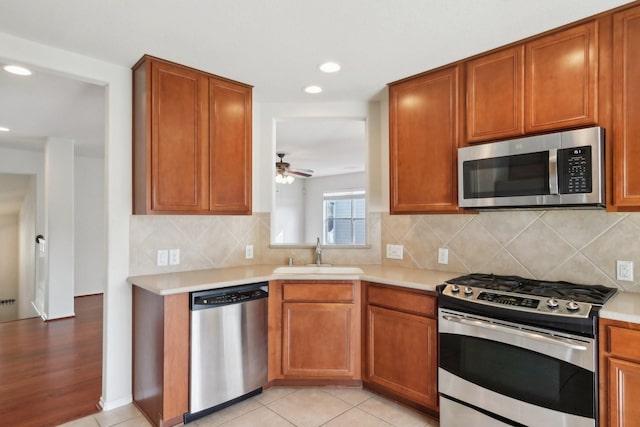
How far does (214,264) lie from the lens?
3031 mm

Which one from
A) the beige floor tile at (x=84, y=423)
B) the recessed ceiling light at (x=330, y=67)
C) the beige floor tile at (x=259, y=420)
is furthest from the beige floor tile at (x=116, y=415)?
the recessed ceiling light at (x=330, y=67)

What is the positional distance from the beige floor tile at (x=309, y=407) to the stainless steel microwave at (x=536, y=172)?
160cm

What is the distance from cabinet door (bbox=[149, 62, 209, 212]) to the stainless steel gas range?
1.80 m

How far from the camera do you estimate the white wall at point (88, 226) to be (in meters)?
5.98

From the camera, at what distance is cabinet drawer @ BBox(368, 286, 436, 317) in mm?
2301

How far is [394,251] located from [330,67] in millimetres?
1538

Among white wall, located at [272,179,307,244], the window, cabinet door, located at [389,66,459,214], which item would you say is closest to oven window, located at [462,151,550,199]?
cabinet door, located at [389,66,459,214]

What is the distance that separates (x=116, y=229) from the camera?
2.52 metres

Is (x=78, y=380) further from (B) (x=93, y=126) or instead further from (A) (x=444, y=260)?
(A) (x=444, y=260)

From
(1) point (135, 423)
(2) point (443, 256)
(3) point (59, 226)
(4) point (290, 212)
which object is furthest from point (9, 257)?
(2) point (443, 256)

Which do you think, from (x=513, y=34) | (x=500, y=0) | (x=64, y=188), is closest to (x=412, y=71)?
(x=513, y=34)

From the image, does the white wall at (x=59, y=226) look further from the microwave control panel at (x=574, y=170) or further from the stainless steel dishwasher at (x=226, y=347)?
the microwave control panel at (x=574, y=170)

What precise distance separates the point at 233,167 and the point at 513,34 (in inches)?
80.7

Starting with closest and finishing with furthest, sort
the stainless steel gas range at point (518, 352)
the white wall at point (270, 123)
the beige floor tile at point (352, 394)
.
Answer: the stainless steel gas range at point (518, 352) → the beige floor tile at point (352, 394) → the white wall at point (270, 123)
